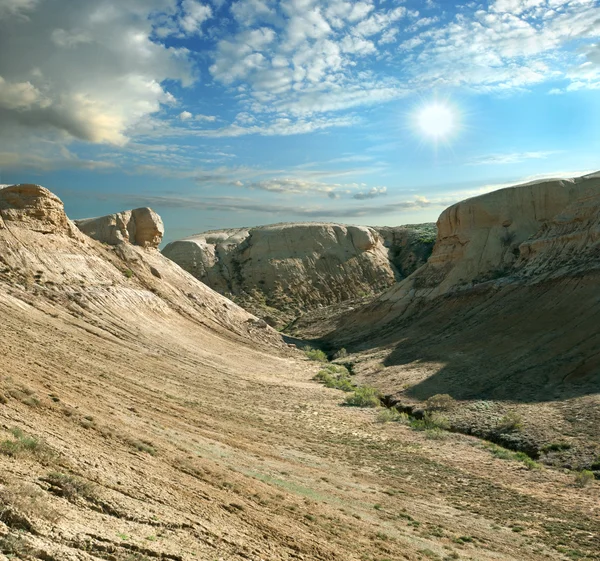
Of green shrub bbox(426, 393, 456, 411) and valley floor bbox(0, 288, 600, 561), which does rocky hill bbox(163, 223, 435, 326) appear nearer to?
green shrub bbox(426, 393, 456, 411)

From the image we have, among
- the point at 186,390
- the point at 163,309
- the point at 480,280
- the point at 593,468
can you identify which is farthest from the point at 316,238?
the point at 593,468

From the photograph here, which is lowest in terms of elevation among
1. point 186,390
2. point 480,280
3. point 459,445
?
point 459,445

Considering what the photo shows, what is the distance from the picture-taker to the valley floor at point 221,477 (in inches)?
268

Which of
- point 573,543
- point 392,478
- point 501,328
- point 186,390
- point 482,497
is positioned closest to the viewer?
point 573,543

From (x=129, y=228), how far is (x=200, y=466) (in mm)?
30124

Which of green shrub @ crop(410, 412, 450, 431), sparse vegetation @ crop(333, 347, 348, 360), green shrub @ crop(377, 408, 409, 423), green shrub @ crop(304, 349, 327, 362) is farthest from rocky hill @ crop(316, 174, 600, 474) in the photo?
green shrub @ crop(304, 349, 327, 362)

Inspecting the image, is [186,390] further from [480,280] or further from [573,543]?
[480,280]

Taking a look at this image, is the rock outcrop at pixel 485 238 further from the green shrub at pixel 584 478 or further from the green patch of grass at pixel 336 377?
the green shrub at pixel 584 478

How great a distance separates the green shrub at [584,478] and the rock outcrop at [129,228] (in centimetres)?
2923

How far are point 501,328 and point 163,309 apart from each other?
60.8ft

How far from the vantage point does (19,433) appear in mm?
8211

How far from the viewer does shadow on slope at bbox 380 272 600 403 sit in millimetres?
23469

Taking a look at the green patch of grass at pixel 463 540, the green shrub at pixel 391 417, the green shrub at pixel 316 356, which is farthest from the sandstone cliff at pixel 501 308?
the green patch of grass at pixel 463 540

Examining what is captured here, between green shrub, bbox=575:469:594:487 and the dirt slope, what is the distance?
0.38 metres
